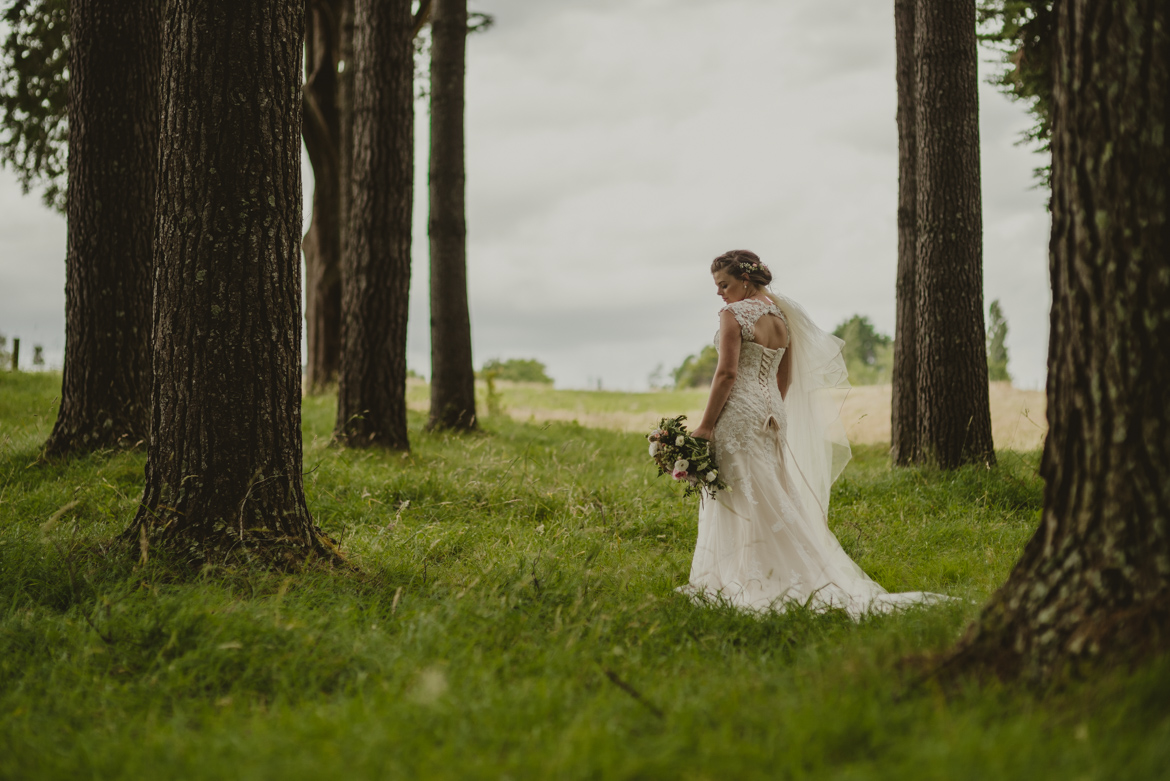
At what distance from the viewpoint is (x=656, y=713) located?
8.86 ft

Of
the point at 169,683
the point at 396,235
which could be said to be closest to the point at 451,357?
the point at 396,235

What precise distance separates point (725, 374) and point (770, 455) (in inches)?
26.2

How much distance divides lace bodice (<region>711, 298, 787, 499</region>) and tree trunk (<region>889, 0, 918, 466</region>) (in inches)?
172

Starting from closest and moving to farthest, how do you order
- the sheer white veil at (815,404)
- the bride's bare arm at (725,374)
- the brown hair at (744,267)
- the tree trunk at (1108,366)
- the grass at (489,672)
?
the grass at (489,672), the tree trunk at (1108,366), the bride's bare arm at (725,374), the brown hair at (744,267), the sheer white veil at (815,404)

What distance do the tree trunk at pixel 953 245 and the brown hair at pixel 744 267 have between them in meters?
3.73

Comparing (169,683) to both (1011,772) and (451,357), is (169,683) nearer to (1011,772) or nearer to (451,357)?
(1011,772)

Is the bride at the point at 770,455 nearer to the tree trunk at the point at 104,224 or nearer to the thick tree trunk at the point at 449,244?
the tree trunk at the point at 104,224

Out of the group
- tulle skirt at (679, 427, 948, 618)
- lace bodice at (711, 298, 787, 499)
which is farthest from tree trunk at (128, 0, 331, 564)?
lace bodice at (711, 298, 787, 499)

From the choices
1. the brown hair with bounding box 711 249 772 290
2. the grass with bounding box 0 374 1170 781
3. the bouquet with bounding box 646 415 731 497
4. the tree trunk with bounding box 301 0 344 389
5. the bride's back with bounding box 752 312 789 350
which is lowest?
the grass with bounding box 0 374 1170 781

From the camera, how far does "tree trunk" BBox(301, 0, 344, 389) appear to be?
15.7m

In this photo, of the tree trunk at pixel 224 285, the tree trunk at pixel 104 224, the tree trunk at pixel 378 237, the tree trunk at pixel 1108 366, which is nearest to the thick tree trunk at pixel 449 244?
the tree trunk at pixel 378 237

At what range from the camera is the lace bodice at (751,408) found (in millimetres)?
5223

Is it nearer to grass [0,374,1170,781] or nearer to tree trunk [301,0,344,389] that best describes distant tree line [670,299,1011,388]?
tree trunk [301,0,344,389]

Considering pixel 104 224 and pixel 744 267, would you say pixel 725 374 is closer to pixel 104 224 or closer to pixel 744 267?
pixel 744 267
